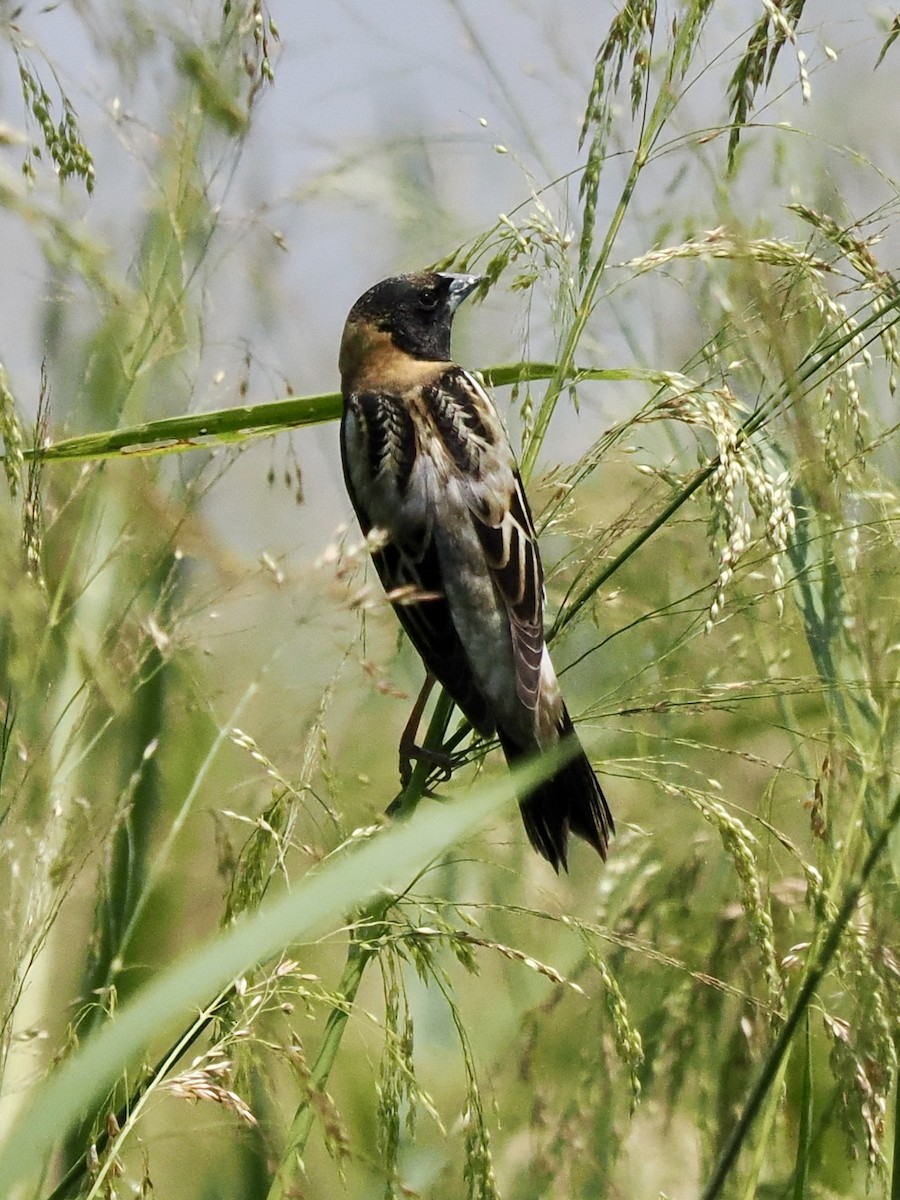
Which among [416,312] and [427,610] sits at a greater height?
[416,312]

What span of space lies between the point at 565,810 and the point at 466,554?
1.62 feet

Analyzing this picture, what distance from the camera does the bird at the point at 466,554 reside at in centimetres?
190

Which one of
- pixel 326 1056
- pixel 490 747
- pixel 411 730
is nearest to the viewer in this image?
pixel 326 1056

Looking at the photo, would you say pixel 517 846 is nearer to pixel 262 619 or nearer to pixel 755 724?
pixel 755 724

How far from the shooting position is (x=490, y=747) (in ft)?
5.61

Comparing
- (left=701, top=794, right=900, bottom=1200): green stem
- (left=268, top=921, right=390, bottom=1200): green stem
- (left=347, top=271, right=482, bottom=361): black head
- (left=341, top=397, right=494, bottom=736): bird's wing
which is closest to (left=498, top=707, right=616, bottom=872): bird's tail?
(left=341, top=397, right=494, bottom=736): bird's wing

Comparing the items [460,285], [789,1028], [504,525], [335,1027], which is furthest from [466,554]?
[789,1028]

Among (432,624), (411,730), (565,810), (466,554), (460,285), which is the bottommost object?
(565,810)

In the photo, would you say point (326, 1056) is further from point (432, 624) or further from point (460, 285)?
point (460, 285)

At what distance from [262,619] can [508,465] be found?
0.80 meters

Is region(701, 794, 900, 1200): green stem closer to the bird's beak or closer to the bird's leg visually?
the bird's leg

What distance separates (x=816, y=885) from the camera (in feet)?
3.89

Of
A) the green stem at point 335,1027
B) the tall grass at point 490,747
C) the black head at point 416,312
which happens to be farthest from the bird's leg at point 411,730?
the black head at point 416,312

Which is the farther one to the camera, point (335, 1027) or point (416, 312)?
point (416, 312)
